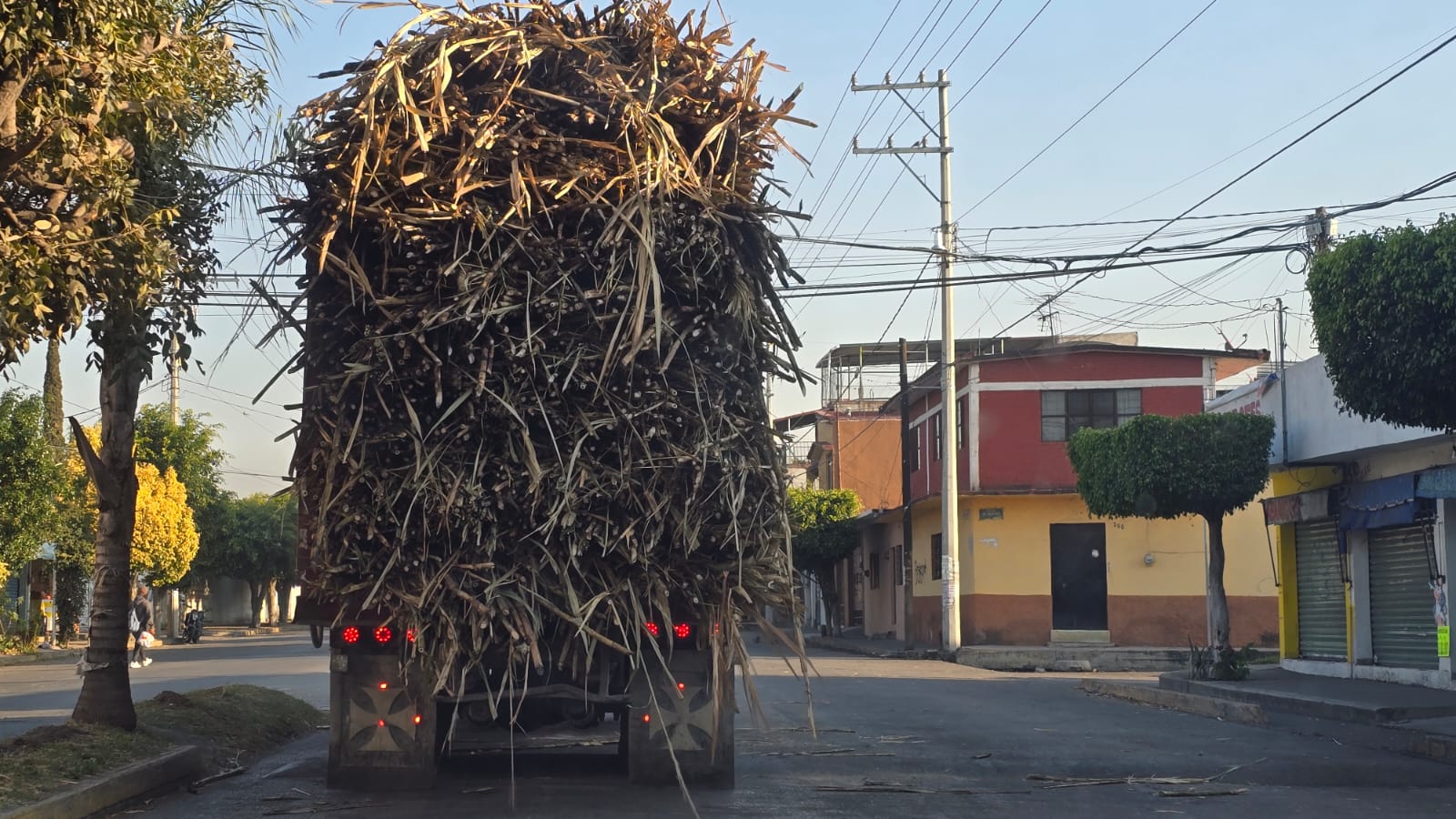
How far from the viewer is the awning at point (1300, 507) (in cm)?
2119

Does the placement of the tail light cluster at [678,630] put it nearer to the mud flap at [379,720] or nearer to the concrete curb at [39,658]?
the mud flap at [379,720]

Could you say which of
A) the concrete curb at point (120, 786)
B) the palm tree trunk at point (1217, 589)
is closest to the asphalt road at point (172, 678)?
the concrete curb at point (120, 786)

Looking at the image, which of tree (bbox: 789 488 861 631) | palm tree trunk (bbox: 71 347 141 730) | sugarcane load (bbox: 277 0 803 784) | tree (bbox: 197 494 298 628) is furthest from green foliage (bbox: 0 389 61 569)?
tree (bbox: 197 494 298 628)

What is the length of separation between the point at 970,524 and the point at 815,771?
2541 cm

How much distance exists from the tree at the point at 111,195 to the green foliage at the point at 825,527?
32.4m

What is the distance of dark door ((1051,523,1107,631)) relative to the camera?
34.1 meters

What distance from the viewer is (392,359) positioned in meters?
7.50

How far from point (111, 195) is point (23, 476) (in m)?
23.2

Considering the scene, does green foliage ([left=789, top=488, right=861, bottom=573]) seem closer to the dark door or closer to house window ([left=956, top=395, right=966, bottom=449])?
house window ([left=956, top=395, right=966, bottom=449])

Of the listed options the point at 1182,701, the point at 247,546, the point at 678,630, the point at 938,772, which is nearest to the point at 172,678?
the point at 1182,701

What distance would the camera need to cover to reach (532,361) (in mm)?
7422

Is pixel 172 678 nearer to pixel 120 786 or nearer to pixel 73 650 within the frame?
pixel 73 650

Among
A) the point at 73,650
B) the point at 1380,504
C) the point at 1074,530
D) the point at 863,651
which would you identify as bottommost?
the point at 863,651

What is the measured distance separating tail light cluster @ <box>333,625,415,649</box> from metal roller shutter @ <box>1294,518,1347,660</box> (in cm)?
1705
